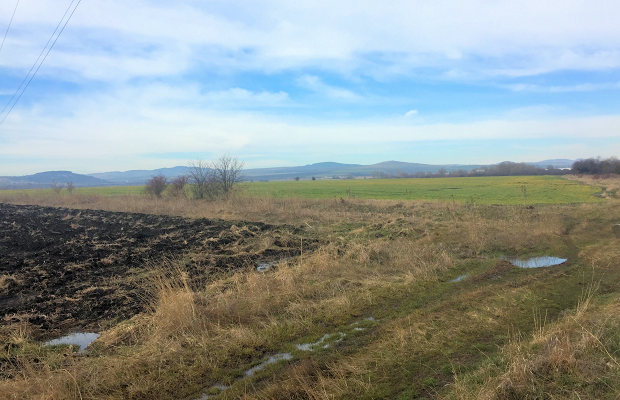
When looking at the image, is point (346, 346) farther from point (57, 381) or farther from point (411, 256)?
point (411, 256)

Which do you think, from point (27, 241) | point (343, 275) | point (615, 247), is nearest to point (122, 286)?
point (343, 275)

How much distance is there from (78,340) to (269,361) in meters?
4.38

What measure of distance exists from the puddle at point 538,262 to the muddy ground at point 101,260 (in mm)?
8621

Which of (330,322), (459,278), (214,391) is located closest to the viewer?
(214,391)

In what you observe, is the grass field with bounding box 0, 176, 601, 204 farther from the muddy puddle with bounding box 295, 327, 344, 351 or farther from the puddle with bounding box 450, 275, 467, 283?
the muddy puddle with bounding box 295, 327, 344, 351

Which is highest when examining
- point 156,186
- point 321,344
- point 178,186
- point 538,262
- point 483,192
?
point 156,186

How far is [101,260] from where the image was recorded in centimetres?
1409

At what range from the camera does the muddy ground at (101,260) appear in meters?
8.76

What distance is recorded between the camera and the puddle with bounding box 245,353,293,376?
17.7 feet

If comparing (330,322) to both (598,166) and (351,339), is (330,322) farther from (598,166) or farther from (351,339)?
(598,166)

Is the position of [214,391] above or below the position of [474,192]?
below

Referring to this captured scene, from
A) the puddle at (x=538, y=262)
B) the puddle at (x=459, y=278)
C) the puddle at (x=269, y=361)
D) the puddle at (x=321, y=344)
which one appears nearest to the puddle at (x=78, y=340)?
the puddle at (x=269, y=361)

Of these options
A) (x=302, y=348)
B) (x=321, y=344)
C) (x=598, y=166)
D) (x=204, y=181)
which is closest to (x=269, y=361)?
(x=302, y=348)

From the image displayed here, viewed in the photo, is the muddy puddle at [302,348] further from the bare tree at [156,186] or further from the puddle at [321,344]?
the bare tree at [156,186]
